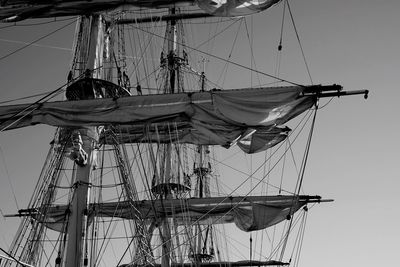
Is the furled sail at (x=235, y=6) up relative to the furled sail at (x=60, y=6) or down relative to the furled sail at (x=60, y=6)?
down

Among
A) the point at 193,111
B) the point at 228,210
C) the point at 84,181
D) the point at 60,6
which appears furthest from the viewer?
the point at 228,210

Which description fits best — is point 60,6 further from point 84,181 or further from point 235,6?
point 84,181

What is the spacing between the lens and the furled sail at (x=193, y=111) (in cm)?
1048

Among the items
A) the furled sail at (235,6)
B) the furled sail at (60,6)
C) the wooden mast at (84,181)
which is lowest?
the wooden mast at (84,181)

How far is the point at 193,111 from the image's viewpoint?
1109 cm

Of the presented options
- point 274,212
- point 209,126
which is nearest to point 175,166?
point 274,212

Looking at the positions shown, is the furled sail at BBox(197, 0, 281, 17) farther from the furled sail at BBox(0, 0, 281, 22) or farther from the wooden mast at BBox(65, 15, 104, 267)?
the wooden mast at BBox(65, 15, 104, 267)

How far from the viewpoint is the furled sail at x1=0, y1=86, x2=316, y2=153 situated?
10477 mm

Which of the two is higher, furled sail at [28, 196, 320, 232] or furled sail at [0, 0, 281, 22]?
furled sail at [0, 0, 281, 22]

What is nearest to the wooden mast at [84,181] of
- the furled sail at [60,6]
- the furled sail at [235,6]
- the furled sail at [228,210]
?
the furled sail at [60,6]

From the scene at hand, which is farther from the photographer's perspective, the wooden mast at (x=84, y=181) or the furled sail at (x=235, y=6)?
the furled sail at (x=235, y=6)

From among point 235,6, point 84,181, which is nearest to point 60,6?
point 235,6

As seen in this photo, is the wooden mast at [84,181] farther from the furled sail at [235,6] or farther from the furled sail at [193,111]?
the furled sail at [235,6]

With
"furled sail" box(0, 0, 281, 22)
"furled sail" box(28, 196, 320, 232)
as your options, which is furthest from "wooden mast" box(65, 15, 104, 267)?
"furled sail" box(28, 196, 320, 232)
